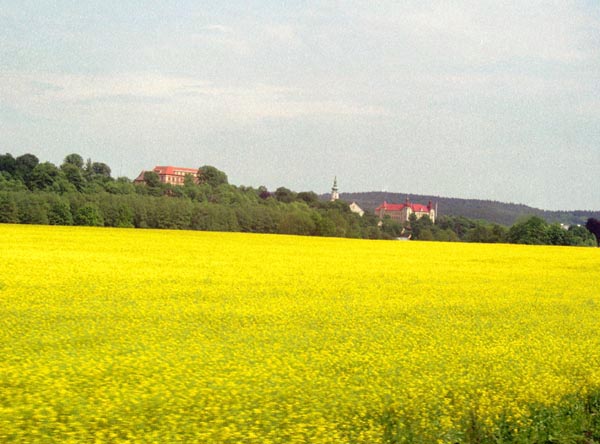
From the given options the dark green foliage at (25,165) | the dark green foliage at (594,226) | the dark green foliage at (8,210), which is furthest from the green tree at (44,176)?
the dark green foliage at (594,226)

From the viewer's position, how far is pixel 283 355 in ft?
38.2

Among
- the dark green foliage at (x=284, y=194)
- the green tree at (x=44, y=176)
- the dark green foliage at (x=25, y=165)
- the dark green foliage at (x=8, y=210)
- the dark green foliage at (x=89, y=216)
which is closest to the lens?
the dark green foliage at (x=8, y=210)

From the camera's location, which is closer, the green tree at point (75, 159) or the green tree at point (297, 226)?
the green tree at point (297, 226)

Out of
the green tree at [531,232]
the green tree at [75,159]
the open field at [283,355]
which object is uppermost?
the green tree at [75,159]

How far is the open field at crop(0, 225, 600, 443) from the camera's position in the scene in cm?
777

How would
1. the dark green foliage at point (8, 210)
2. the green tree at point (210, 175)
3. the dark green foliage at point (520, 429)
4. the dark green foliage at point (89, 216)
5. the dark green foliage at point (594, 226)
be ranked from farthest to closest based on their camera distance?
the green tree at point (210, 175), the dark green foliage at point (594, 226), the dark green foliage at point (89, 216), the dark green foliage at point (8, 210), the dark green foliage at point (520, 429)

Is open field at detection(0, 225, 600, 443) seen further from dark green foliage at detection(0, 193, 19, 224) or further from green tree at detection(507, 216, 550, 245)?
green tree at detection(507, 216, 550, 245)

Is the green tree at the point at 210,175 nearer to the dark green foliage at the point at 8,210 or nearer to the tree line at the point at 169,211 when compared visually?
the tree line at the point at 169,211

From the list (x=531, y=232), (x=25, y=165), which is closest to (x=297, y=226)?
(x=531, y=232)

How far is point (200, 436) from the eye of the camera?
7.19 metres

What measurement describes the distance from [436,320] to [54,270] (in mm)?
14468

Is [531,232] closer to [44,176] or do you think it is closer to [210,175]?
[44,176]

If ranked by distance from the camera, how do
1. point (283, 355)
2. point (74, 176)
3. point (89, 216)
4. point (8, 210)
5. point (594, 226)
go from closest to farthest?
point (283, 355)
point (8, 210)
point (89, 216)
point (74, 176)
point (594, 226)

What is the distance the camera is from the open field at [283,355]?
25.5 feet
